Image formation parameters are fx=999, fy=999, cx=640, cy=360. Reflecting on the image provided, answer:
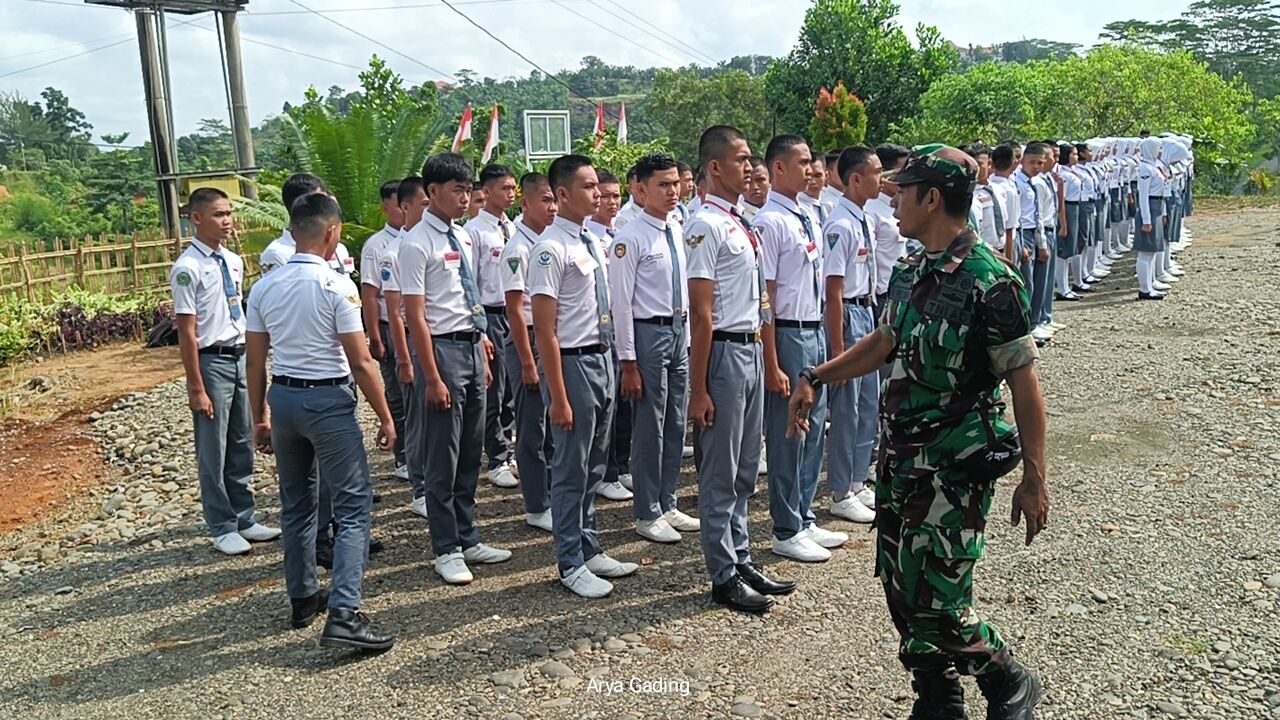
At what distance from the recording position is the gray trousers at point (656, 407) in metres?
5.07

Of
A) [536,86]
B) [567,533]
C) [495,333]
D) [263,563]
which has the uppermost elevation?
[536,86]

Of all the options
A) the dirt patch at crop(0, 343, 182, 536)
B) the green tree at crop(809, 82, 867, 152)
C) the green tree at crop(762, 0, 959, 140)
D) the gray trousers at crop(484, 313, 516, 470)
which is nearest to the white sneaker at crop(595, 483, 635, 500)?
the gray trousers at crop(484, 313, 516, 470)

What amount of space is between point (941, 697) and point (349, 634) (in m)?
2.29

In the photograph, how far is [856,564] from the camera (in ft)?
16.0

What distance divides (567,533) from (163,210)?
14.8m

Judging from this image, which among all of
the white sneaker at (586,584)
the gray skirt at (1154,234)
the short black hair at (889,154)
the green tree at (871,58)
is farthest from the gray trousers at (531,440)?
the green tree at (871,58)

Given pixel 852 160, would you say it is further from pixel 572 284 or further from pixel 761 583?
pixel 761 583

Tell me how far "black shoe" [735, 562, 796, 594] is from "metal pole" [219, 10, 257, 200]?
47.2 ft

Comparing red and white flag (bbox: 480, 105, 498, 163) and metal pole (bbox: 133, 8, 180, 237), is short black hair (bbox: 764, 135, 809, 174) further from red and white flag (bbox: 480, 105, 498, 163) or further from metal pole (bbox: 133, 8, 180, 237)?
metal pole (bbox: 133, 8, 180, 237)

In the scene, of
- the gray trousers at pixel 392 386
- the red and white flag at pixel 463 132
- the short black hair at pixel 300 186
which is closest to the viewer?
the short black hair at pixel 300 186

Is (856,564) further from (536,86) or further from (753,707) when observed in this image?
(536,86)

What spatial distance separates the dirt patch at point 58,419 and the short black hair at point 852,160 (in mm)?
5619

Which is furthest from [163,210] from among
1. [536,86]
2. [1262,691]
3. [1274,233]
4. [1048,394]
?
[536,86]

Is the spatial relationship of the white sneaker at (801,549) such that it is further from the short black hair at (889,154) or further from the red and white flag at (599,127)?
the red and white flag at (599,127)
